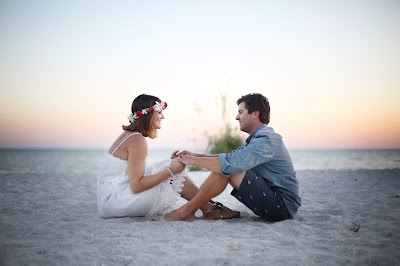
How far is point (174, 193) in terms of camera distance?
2324mm

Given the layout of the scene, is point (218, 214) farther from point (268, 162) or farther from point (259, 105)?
point (259, 105)

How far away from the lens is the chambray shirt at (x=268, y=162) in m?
1.99

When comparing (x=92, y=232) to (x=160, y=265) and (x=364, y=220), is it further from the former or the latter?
(x=364, y=220)

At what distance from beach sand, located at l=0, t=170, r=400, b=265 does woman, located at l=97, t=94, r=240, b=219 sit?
0.41 feet

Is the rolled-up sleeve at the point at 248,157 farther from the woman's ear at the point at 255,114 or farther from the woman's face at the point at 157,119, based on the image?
the woman's face at the point at 157,119

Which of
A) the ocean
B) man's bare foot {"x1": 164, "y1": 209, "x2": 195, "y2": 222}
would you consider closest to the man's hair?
man's bare foot {"x1": 164, "y1": 209, "x2": 195, "y2": 222}

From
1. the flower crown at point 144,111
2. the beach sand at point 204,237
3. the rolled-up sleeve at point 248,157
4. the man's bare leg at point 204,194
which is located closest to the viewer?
the beach sand at point 204,237

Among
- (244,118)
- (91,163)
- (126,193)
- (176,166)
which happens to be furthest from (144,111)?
(91,163)

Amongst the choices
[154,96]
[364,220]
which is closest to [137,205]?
[154,96]

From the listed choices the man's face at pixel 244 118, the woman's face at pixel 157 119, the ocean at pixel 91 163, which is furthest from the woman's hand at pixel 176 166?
the ocean at pixel 91 163

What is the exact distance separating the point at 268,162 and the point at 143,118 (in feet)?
3.51

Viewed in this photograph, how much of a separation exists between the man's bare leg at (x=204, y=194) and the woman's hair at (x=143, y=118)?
0.67 metres

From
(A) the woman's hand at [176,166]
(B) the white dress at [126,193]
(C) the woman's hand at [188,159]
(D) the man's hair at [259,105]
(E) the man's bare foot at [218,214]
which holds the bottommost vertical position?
(E) the man's bare foot at [218,214]

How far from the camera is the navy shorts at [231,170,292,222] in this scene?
2.04m
